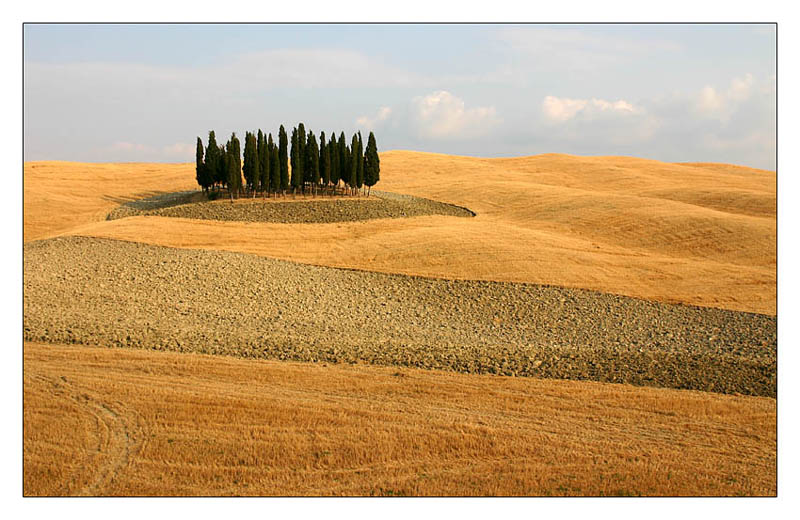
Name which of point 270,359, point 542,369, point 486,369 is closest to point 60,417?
point 270,359

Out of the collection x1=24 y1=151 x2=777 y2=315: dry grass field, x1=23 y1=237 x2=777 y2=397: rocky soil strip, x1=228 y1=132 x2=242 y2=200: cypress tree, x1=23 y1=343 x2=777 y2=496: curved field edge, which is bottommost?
x1=23 y1=343 x2=777 y2=496: curved field edge

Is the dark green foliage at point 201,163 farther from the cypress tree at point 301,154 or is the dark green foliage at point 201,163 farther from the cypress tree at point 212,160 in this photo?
the cypress tree at point 301,154

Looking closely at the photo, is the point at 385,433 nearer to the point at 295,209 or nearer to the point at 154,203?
the point at 295,209

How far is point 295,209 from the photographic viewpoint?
171 feet

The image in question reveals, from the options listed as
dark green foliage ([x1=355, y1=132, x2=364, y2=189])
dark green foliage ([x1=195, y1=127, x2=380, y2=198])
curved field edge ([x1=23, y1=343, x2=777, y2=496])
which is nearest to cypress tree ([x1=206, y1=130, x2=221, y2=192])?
dark green foliage ([x1=195, y1=127, x2=380, y2=198])

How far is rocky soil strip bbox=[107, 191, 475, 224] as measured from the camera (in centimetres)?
4969

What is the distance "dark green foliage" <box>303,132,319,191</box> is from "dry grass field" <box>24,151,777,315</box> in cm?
1105

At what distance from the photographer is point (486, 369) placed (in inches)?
778

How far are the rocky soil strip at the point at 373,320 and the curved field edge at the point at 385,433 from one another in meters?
1.93

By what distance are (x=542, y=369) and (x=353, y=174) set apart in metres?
41.3

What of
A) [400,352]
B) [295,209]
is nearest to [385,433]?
[400,352]

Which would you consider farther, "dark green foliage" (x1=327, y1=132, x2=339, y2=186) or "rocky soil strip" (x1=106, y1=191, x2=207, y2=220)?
"dark green foliage" (x1=327, y1=132, x2=339, y2=186)

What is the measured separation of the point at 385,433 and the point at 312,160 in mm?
46650

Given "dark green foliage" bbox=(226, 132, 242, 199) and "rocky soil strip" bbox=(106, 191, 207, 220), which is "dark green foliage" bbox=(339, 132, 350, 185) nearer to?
"dark green foliage" bbox=(226, 132, 242, 199)
